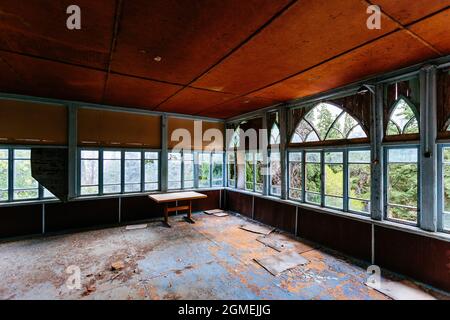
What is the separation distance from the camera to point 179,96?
17.2ft

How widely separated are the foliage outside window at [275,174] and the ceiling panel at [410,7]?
402 cm

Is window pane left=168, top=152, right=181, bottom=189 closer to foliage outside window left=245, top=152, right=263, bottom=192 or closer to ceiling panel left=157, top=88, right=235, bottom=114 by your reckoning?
ceiling panel left=157, top=88, right=235, bottom=114

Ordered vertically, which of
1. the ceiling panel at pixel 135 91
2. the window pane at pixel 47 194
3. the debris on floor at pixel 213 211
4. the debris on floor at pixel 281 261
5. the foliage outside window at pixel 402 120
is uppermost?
the ceiling panel at pixel 135 91

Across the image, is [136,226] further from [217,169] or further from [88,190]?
[217,169]

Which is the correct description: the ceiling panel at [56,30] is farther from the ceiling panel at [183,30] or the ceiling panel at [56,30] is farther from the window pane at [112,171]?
the window pane at [112,171]

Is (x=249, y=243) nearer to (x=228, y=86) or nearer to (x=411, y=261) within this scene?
(x=411, y=261)

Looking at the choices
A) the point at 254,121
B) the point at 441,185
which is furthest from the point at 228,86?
the point at 441,185

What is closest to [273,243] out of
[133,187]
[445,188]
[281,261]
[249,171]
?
[281,261]

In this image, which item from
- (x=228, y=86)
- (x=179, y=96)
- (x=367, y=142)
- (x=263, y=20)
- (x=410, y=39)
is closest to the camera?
(x=263, y=20)

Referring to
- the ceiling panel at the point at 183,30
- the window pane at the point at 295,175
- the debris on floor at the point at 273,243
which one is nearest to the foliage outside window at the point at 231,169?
the window pane at the point at 295,175

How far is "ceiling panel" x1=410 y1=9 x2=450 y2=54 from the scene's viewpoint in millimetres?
2275

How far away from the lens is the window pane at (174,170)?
23.5 feet
